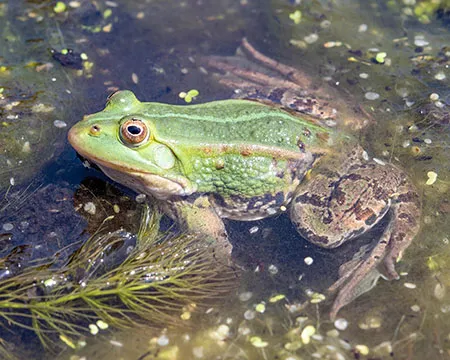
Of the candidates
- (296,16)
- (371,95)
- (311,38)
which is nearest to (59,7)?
(296,16)

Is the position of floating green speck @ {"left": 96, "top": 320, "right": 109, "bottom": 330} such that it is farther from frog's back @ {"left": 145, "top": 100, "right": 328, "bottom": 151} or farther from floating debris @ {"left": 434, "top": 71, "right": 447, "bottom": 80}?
floating debris @ {"left": 434, "top": 71, "right": 447, "bottom": 80}

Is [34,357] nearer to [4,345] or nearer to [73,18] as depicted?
[4,345]

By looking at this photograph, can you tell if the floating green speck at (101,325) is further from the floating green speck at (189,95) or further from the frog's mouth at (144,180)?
the floating green speck at (189,95)

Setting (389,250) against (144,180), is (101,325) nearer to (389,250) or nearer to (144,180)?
(144,180)

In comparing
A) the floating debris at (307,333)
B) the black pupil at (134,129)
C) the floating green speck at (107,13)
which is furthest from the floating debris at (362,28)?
the floating debris at (307,333)

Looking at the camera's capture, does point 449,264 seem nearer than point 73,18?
Yes

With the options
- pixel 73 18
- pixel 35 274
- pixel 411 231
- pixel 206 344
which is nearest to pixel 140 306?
pixel 206 344

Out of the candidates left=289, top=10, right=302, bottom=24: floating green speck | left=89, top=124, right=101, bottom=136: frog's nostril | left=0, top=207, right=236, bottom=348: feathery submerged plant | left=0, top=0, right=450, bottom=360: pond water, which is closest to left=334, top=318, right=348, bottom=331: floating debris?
left=0, top=0, right=450, bottom=360: pond water
